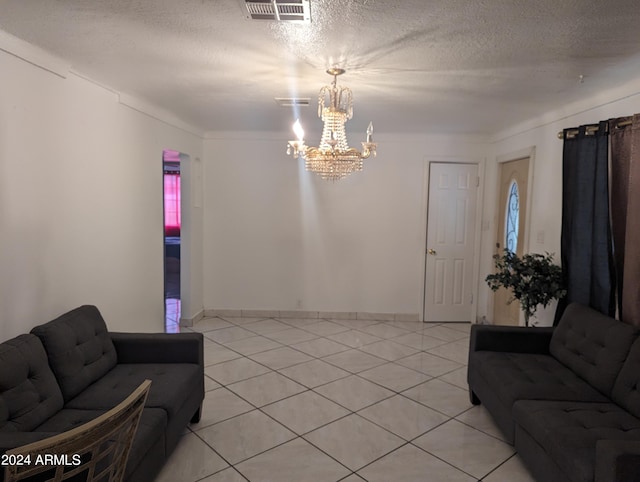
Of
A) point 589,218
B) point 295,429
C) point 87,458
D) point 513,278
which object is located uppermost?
point 589,218

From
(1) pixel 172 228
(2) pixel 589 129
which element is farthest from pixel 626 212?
(1) pixel 172 228

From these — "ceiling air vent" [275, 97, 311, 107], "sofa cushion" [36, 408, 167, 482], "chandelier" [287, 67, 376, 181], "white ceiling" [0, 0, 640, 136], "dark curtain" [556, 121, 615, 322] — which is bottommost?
"sofa cushion" [36, 408, 167, 482]

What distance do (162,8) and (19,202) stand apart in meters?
1.39

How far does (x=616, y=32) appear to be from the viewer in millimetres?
2072

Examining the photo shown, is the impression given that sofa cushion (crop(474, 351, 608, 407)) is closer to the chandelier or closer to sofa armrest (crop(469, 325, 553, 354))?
sofa armrest (crop(469, 325, 553, 354))

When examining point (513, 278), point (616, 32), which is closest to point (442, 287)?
point (513, 278)

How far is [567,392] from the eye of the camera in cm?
249

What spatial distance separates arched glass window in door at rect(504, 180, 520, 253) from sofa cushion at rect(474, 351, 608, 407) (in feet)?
6.17

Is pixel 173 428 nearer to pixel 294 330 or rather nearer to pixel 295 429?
pixel 295 429

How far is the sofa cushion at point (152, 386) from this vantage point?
2.28 meters

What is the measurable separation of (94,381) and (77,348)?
0.23 meters

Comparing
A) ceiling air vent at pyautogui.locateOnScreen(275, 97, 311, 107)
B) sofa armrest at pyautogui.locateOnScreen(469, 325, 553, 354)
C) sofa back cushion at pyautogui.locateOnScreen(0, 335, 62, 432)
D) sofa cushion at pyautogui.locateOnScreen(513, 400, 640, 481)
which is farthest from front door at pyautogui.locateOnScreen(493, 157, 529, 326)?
sofa back cushion at pyautogui.locateOnScreen(0, 335, 62, 432)

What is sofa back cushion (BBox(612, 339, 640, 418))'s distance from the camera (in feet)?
7.41

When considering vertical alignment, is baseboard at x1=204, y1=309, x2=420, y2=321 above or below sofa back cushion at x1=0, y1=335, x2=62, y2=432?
below
